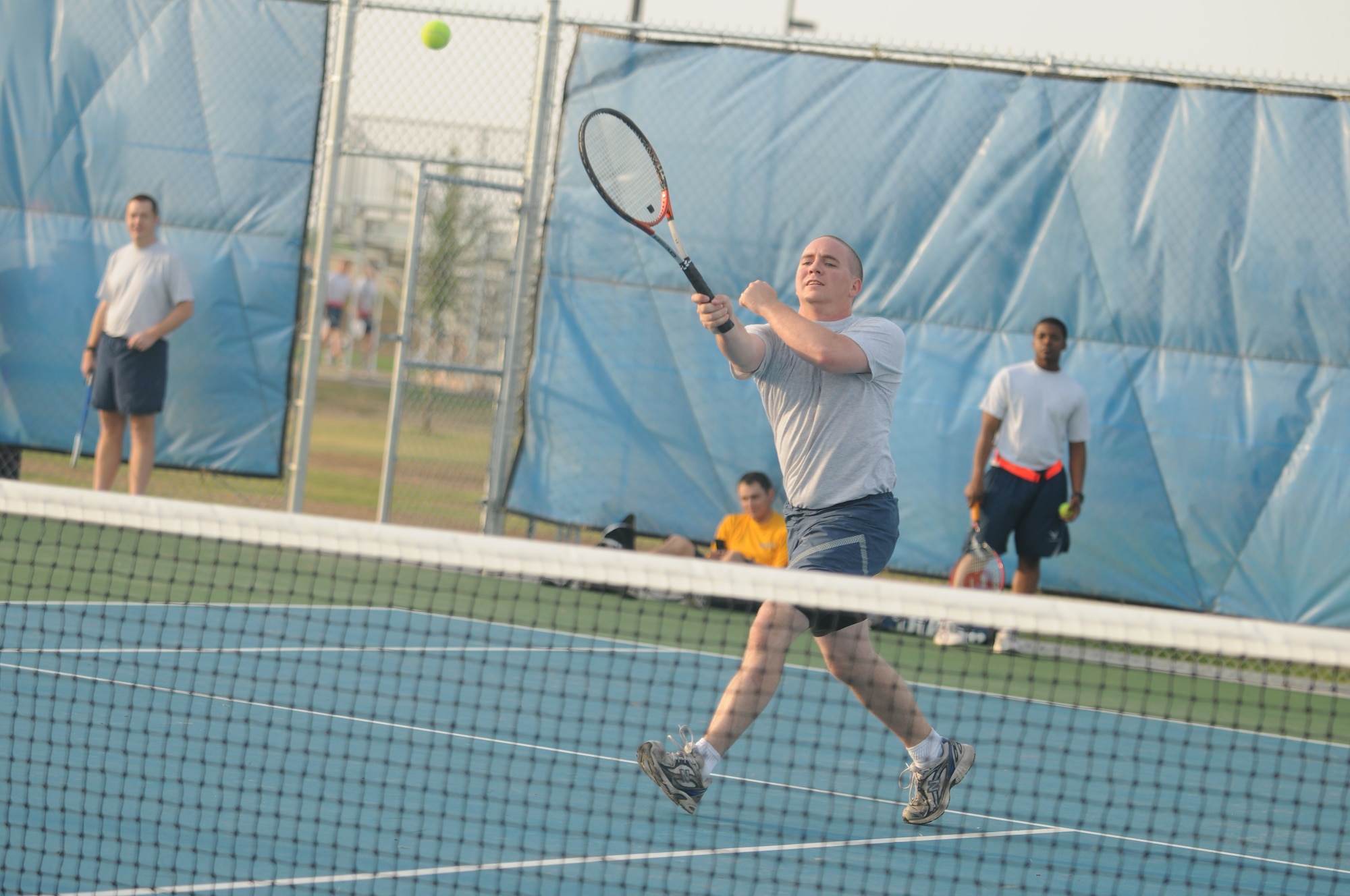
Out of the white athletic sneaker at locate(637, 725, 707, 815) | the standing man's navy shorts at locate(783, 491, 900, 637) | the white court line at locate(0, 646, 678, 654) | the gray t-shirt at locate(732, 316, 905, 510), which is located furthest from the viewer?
the white court line at locate(0, 646, 678, 654)

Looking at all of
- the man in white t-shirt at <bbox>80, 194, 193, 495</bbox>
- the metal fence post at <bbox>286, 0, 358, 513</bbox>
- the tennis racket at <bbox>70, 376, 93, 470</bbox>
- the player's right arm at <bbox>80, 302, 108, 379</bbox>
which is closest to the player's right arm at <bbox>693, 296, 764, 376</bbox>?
the metal fence post at <bbox>286, 0, 358, 513</bbox>

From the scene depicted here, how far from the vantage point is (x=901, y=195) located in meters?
7.91

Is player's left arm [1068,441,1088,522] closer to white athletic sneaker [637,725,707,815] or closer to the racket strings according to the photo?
the racket strings

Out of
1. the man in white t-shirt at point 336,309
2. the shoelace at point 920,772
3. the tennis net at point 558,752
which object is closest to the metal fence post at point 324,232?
the tennis net at point 558,752

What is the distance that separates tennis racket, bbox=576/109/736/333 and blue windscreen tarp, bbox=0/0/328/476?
413cm

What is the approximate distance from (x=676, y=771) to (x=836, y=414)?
1.12m

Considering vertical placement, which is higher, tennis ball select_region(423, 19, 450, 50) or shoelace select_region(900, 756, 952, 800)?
tennis ball select_region(423, 19, 450, 50)

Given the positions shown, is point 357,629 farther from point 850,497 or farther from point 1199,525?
point 1199,525

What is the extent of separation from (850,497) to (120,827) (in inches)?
82.1

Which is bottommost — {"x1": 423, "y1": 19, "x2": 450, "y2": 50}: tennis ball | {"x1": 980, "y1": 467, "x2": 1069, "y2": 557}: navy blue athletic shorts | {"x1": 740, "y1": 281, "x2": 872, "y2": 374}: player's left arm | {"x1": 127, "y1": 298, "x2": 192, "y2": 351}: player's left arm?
{"x1": 980, "y1": 467, "x2": 1069, "y2": 557}: navy blue athletic shorts

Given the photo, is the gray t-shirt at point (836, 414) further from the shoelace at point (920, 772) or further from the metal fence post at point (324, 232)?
the metal fence post at point (324, 232)

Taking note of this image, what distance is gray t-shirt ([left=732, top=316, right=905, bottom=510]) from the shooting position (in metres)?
3.92

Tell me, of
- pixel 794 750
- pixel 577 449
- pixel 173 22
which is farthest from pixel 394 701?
pixel 173 22

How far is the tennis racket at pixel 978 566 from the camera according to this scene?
24.4ft
